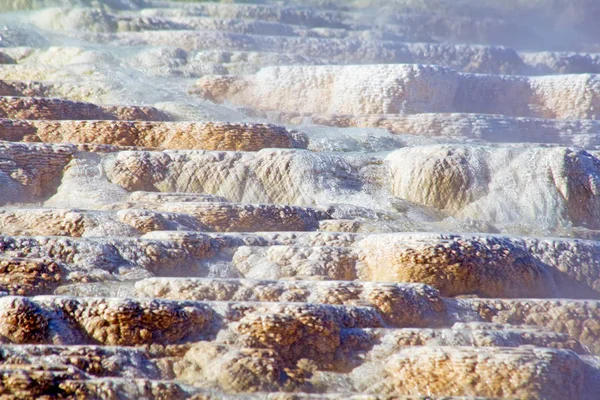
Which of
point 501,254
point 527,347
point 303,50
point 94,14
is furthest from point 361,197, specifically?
point 94,14

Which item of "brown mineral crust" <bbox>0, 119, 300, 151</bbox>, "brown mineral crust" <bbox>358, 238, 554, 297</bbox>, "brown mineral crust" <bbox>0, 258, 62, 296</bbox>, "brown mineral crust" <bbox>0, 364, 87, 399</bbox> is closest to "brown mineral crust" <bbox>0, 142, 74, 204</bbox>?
"brown mineral crust" <bbox>0, 119, 300, 151</bbox>

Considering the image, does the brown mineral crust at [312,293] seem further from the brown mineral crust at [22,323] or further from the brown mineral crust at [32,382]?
the brown mineral crust at [32,382]

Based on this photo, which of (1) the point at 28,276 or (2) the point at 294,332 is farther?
(1) the point at 28,276

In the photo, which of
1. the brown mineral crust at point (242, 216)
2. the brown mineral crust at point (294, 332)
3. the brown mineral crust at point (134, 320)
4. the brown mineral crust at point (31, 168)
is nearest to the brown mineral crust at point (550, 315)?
the brown mineral crust at point (294, 332)

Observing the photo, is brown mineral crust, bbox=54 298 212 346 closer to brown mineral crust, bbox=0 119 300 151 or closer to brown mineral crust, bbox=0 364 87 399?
brown mineral crust, bbox=0 364 87 399

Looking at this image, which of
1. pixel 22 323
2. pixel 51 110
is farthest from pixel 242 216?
pixel 51 110

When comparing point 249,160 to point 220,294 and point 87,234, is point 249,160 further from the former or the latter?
point 220,294

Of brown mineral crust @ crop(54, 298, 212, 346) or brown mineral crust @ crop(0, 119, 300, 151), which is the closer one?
brown mineral crust @ crop(54, 298, 212, 346)

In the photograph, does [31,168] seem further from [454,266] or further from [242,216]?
[454,266]
